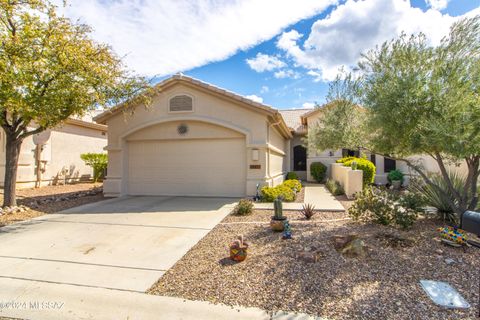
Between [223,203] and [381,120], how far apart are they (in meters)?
6.33

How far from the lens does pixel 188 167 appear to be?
11883 mm

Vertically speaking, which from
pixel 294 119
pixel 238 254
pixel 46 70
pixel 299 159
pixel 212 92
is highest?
pixel 294 119

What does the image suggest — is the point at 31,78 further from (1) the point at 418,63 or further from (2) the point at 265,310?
(1) the point at 418,63

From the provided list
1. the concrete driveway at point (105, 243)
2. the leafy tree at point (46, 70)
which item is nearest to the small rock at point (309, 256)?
the concrete driveway at point (105, 243)

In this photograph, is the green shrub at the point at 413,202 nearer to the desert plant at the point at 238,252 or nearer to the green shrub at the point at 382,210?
the green shrub at the point at 382,210

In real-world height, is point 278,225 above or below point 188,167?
below

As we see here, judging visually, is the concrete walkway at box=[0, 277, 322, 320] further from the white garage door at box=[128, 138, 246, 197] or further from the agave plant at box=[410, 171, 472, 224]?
the white garage door at box=[128, 138, 246, 197]

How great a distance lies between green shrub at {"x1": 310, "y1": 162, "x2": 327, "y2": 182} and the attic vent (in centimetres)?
996

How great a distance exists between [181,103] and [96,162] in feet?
29.6

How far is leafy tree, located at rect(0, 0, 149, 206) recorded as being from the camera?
6.79 m

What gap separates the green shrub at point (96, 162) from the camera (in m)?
16.8

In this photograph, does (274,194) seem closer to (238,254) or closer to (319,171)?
(238,254)

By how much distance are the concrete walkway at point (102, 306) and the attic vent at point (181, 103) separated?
28.4ft

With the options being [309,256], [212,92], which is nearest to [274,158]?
[212,92]
